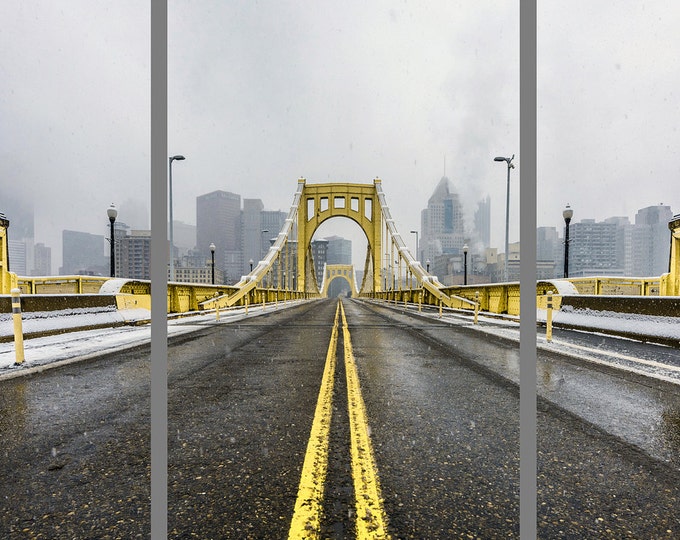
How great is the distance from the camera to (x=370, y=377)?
17.8 ft

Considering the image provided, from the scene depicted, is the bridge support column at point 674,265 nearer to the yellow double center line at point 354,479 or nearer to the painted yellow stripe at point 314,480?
the yellow double center line at point 354,479

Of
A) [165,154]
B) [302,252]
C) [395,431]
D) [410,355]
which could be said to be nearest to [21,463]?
[165,154]

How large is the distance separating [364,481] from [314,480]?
0.31 m

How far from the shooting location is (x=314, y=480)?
8.05 feet

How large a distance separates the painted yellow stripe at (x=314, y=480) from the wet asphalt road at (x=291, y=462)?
52 millimetres

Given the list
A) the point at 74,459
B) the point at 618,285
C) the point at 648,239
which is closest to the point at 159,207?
the point at 74,459

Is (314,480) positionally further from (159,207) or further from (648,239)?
(648,239)

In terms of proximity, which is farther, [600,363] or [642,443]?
[600,363]

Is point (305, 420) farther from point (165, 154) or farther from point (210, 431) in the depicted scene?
point (165, 154)

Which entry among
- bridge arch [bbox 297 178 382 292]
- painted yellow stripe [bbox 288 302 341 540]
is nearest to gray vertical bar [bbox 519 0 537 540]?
painted yellow stripe [bbox 288 302 341 540]

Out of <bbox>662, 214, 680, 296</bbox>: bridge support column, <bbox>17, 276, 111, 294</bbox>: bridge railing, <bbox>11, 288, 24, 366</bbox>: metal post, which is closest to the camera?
<bbox>11, 288, 24, 366</bbox>: metal post

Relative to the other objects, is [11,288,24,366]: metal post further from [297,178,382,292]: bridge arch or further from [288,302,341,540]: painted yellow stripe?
[297,178,382,292]: bridge arch

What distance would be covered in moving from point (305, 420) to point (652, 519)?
2.48 meters

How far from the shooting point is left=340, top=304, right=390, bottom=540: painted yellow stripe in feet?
6.47
